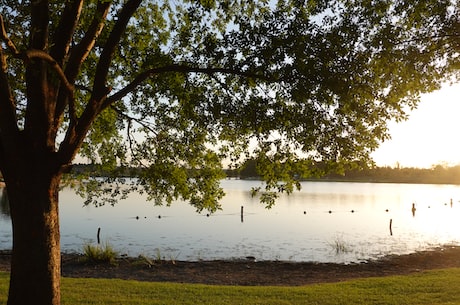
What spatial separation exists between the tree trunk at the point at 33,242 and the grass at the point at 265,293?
3633mm

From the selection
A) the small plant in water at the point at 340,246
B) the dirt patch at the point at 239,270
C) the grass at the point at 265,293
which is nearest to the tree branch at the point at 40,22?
the grass at the point at 265,293

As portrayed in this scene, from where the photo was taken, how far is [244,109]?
8859 millimetres

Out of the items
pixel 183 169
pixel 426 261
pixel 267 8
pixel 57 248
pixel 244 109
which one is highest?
pixel 267 8

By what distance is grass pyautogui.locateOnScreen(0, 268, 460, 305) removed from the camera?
36.2 ft

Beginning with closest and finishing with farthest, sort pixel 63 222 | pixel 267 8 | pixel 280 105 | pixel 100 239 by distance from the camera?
1. pixel 280 105
2. pixel 267 8
3. pixel 100 239
4. pixel 63 222

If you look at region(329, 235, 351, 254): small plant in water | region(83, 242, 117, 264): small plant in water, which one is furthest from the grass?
region(329, 235, 351, 254): small plant in water

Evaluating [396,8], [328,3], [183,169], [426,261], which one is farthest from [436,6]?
[426,261]

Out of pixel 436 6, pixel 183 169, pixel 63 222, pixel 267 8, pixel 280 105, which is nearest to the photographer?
pixel 436 6

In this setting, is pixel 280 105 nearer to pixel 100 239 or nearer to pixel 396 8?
pixel 396 8

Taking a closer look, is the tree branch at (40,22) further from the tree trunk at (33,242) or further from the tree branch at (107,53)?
the tree trunk at (33,242)

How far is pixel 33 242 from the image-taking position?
7.04 meters

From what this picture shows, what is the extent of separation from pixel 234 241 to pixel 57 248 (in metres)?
25.5

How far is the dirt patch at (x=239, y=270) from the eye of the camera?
18578 mm

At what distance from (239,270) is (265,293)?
9.18 metres
